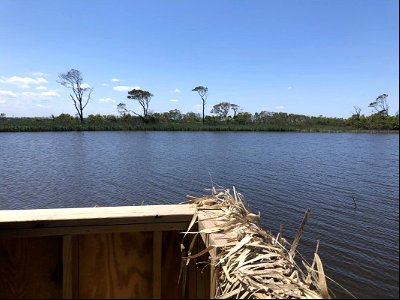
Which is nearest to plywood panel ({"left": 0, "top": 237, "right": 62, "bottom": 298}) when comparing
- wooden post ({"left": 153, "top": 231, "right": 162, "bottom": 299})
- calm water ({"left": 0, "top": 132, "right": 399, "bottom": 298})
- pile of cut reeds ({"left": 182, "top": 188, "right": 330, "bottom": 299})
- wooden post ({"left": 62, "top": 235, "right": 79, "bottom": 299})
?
wooden post ({"left": 62, "top": 235, "right": 79, "bottom": 299})

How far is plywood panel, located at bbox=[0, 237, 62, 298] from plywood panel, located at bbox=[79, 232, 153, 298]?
14 centimetres

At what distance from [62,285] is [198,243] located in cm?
81

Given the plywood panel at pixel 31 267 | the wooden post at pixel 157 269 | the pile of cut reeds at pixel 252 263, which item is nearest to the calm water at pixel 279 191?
the pile of cut reeds at pixel 252 263

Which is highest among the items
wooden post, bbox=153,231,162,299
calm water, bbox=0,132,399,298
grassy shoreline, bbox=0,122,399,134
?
grassy shoreline, bbox=0,122,399,134

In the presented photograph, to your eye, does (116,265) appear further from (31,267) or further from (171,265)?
(31,267)

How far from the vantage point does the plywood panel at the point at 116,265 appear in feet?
6.53

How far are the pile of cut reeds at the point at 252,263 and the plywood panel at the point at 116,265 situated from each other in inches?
11.5

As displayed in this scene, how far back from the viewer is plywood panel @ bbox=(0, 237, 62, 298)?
1912 mm

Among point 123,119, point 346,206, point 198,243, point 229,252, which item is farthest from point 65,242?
point 123,119

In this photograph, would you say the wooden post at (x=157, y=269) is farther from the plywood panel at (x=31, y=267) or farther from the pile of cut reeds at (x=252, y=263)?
the plywood panel at (x=31, y=267)

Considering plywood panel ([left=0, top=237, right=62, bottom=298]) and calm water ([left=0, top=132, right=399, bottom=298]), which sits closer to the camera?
plywood panel ([left=0, top=237, right=62, bottom=298])

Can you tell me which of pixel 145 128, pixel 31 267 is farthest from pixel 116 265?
pixel 145 128

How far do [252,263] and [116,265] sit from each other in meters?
0.92

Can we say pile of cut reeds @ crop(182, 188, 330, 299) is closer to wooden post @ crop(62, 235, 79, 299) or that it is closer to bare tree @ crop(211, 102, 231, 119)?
wooden post @ crop(62, 235, 79, 299)
